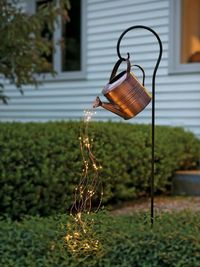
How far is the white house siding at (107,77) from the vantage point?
8.05 m

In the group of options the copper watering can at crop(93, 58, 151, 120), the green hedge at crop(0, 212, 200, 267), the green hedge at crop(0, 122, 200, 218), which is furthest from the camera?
the green hedge at crop(0, 122, 200, 218)

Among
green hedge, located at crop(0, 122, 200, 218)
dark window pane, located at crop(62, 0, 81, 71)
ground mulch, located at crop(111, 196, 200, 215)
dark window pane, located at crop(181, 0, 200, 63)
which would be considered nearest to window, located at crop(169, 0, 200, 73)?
dark window pane, located at crop(181, 0, 200, 63)

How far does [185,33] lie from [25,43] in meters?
2.74

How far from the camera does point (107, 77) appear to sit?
898 cm

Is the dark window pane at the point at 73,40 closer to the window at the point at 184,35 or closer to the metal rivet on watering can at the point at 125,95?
the window at the point at 184,35

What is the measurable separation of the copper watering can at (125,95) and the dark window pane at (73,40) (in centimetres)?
633

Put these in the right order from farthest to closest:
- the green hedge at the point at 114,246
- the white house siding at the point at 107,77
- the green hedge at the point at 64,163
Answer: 1. the white house siding at the point at 107,77
2. the green hedge at the point at 64,163
3. the green hedge at the point at 114,246

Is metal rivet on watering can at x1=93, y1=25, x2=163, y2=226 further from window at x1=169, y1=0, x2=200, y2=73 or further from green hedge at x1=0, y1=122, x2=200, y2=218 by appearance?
window at x1=169, y1=0, x2=200, y2=73

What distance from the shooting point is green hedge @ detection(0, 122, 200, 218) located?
5324 mm

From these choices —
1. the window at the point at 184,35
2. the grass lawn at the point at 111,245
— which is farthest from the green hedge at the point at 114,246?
the window at the point at 184,35

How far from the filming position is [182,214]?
3703 millimetres

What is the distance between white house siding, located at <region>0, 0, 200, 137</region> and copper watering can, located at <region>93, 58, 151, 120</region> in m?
4.71

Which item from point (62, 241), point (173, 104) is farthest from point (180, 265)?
point (173, 104)

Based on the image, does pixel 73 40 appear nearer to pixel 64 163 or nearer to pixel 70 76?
pixel 70 76
